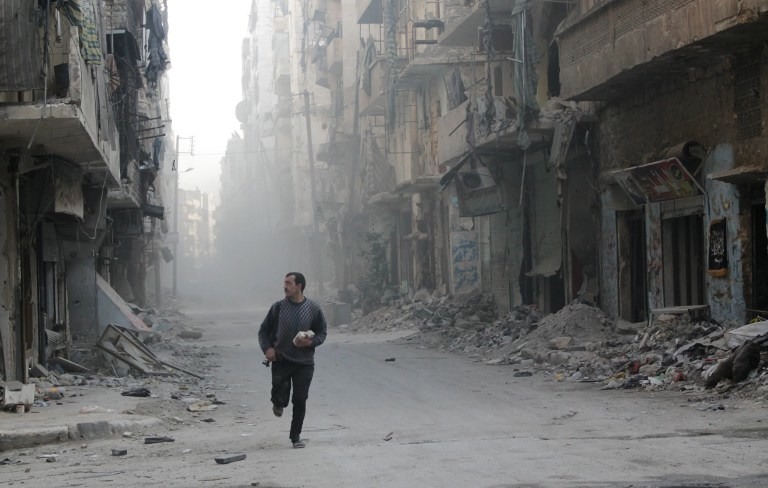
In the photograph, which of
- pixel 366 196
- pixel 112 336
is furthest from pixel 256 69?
pixel 112 336

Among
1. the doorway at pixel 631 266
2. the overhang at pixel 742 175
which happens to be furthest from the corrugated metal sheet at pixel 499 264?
the overhang at pixel 742 175

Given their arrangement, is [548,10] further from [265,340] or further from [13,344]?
[265,340]

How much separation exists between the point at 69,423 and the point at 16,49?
4.52 meters

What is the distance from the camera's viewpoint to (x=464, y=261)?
34219 mm

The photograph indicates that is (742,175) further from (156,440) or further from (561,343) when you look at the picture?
(156,440)

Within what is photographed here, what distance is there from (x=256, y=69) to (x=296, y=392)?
97.5m

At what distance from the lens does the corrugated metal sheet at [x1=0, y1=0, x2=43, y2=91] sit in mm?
12539

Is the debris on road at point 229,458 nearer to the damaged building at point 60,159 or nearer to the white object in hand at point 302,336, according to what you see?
the white object in hand at point 302,336

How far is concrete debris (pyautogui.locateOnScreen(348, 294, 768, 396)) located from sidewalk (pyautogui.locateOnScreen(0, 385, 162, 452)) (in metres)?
6.42

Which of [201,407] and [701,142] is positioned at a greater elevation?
[701,142]

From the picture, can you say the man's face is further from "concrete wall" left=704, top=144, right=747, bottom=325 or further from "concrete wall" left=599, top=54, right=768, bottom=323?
"concrete wall" left=704, top=144, right=747, bottom=325

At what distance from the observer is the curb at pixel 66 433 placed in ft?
34.8

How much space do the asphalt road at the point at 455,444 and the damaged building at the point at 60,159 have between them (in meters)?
3.86

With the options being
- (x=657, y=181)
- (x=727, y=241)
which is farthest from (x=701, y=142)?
(x=727, y=241)
